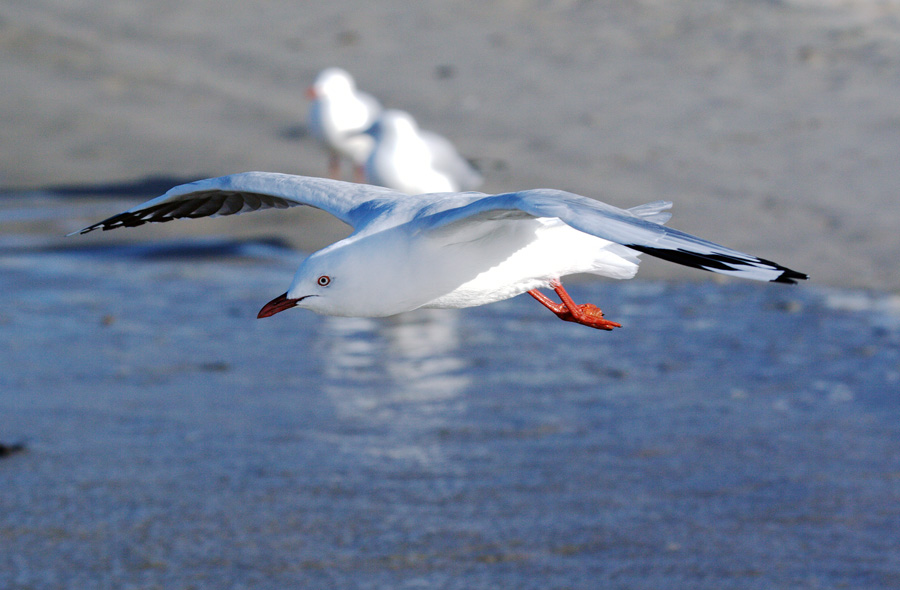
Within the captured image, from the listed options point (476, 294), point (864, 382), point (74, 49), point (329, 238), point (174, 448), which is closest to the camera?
point (476, 294)

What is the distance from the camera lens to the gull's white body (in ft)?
37.6

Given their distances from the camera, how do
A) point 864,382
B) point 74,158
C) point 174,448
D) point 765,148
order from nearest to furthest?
point 174,448 < point 864,382 < point 765,148 < point 74,158

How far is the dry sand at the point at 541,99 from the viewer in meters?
9.72

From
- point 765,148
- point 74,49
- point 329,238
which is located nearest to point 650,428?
point 329,238

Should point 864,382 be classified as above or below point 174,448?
above

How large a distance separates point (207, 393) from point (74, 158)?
5.88 metres

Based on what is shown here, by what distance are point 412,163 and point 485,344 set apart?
252cm

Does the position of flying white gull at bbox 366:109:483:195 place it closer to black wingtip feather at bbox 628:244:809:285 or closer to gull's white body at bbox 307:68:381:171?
gull's white body at bbox 307:68:381:171

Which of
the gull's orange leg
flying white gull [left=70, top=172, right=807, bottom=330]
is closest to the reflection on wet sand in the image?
the gull's orange leg

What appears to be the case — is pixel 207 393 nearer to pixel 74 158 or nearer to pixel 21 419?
pixel 21 419

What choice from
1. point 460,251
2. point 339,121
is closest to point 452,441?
point 460,251

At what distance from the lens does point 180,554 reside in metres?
5.04

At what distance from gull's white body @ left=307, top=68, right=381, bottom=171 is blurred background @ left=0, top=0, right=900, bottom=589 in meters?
0.42

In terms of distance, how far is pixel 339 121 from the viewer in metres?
11.4
